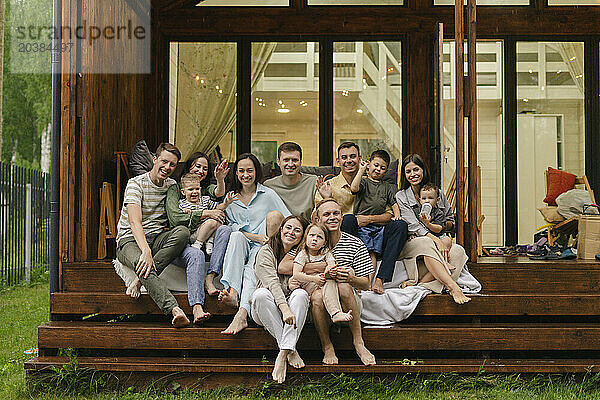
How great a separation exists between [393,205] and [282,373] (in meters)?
1.56

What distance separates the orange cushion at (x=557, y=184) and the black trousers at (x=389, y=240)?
9.67ft

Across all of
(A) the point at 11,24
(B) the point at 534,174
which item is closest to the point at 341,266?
(B) the point at 534,174

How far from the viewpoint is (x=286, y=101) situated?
7648 millimetres

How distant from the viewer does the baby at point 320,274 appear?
3967 millimetres

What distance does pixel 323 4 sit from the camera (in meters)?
7.58

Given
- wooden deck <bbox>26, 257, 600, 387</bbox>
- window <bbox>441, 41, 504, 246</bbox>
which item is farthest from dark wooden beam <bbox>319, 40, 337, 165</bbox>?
wooden deck <bbox>26, 257, 600, 387</bbox>

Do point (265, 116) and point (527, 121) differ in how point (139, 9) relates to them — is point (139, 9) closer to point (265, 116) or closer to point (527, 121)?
point (265, 116)

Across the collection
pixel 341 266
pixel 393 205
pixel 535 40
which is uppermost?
pixel 535 40

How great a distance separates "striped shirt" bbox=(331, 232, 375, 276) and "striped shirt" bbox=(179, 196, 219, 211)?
105 centimetres

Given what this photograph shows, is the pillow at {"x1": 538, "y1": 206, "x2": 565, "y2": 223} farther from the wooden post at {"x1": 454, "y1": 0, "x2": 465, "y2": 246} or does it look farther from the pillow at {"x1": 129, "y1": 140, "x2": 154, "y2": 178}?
the pillow at {"x1": 129, "y1": 140, "x2": 154, "y2": 178}

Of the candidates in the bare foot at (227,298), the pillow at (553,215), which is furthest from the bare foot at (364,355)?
the pillow at (553,215)

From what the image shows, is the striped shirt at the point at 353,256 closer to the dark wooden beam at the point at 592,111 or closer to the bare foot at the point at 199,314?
the bare foot at the point at 199,314

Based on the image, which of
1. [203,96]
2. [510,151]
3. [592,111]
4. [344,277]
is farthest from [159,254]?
[592,111]

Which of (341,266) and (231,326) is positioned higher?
(341,266)
